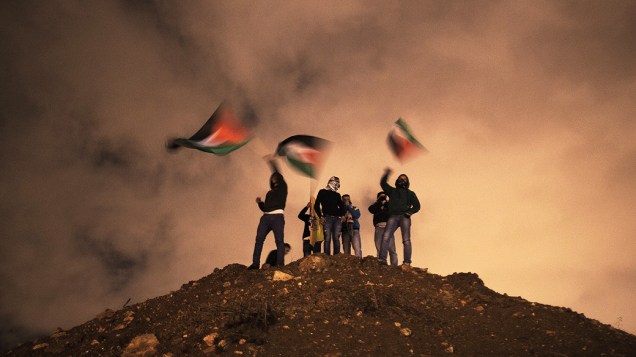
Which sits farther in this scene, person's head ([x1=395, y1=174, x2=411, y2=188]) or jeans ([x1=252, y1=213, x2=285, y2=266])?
person's head ([x1=395, y1=174, x2=411, y2=188])

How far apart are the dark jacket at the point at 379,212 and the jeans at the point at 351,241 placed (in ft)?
2.26

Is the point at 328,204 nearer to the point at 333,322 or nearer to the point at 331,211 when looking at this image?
the point at 331,211

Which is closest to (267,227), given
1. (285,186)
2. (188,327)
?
(285,186)

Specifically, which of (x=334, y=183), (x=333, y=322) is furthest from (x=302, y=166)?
(x=333, y=322)

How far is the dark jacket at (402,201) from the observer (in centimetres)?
1066

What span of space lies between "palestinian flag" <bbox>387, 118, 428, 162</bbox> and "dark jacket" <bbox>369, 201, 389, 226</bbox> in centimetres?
153

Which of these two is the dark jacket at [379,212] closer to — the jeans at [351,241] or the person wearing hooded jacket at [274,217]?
the jeans at [351,241]

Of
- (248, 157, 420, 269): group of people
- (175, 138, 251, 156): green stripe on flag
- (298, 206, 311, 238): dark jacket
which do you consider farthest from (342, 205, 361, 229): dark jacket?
(175, 138, 251, 156): green stripe on flag

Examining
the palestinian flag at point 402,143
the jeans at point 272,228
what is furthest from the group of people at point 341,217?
the palestinian flag at point 402,143

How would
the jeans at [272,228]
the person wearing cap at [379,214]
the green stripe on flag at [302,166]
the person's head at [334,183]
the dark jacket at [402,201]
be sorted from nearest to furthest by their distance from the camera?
the jeans at [272,228], the dark jacket at [402,201], the person's head at [334,183], the person wearing cap at [379,214], the green stripe on flag at [302,166]

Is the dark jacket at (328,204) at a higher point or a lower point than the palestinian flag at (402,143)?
lower

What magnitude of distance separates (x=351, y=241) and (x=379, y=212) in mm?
1224

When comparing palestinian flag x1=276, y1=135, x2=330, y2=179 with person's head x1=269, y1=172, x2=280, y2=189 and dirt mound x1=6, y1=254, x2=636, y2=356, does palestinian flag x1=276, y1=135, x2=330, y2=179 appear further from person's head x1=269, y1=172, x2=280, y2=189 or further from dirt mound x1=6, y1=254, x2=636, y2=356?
dirt mound x1=6, y1=254, x2=636, y2=356

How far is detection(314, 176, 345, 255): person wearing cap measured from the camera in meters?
11.4
